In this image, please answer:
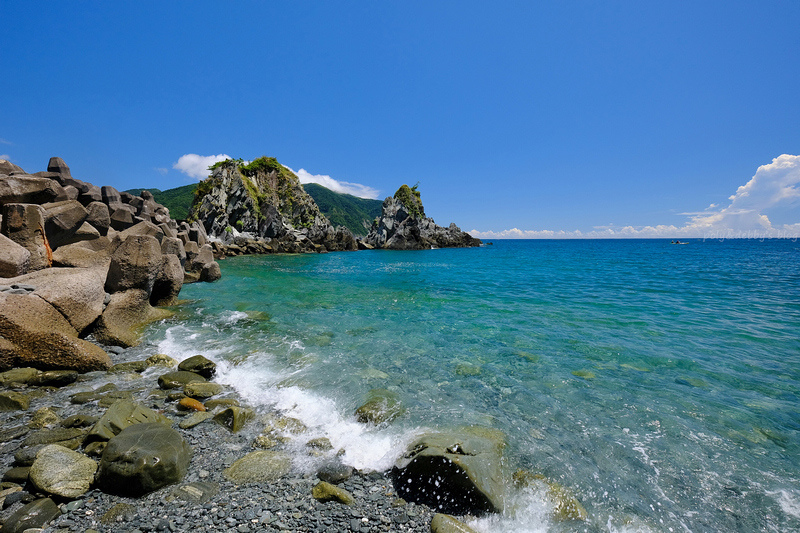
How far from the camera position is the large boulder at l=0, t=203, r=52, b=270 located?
1130 centimetres

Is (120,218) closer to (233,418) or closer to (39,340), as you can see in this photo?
(39,340)

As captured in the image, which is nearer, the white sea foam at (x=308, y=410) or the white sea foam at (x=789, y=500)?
the white sea foam at (x=789, y=500)

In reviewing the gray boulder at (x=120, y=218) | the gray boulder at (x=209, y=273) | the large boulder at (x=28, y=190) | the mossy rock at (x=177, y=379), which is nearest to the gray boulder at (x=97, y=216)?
the large boulder at (x=28, y=190)

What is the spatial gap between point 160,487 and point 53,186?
750 inches

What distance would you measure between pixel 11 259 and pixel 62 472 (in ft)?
31.2

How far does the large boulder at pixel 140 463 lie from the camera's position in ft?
13.5

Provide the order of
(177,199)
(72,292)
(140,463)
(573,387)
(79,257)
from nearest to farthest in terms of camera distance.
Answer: (140,463)
(573,387)
(72,292)
(79,257)
(177,199)

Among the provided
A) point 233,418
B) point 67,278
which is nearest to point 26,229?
point 67,278

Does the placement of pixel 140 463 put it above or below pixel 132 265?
below

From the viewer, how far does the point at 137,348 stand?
10109mm

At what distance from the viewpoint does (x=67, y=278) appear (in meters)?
9.04

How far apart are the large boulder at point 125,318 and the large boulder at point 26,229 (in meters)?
2.88

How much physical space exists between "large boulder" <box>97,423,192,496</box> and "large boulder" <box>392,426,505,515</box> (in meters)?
3.07

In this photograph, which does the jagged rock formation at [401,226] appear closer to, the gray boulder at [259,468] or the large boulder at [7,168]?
the large boulder at [7,168]
